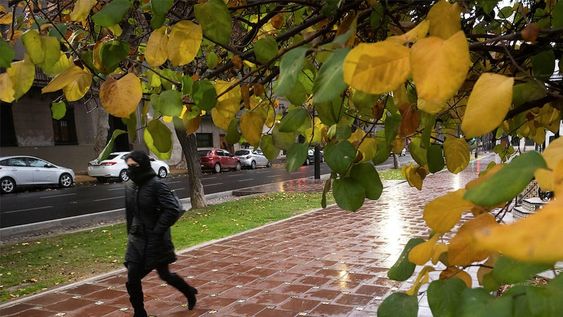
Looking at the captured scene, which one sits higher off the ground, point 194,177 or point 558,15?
point 558,15

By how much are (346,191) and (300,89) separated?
327 mm

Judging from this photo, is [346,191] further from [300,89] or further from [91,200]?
[91,200]

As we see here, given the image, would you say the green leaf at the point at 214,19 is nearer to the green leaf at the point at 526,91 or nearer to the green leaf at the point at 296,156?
the green leaf at the point at 296,156

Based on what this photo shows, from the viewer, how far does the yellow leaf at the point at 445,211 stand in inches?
32.4

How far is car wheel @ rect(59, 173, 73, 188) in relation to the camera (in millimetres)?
20734

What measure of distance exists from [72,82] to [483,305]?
1218mm

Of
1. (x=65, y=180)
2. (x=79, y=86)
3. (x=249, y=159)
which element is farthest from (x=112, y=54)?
(x=249, y=159)

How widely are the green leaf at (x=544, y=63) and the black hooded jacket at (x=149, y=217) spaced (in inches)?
147

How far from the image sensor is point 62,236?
9.41 m

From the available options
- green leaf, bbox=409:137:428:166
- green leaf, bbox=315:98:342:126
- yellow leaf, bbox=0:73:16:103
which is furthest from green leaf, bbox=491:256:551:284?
yellow leaf, bbox=0:73:16:103

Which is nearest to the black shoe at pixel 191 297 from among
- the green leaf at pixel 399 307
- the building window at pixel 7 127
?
the green leaf at pixel 399 307

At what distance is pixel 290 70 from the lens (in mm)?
875

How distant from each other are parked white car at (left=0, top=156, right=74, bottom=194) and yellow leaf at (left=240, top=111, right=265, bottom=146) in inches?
787

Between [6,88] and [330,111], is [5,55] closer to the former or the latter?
[6,88]
